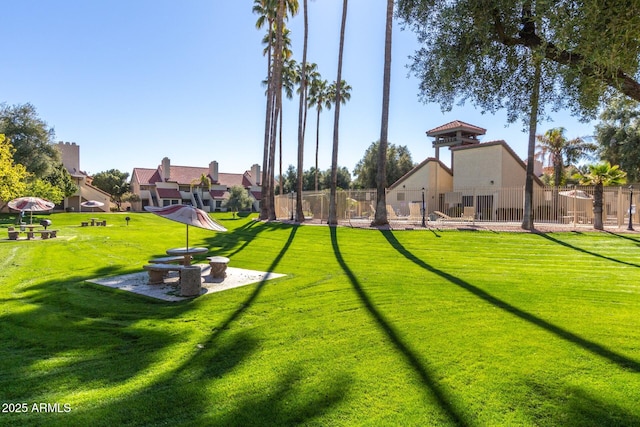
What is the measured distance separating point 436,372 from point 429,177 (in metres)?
32.6

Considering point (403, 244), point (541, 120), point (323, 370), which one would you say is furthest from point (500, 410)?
point (403, 244)

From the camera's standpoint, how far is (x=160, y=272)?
9.60 m

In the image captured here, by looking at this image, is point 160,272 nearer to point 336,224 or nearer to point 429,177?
point 336,224

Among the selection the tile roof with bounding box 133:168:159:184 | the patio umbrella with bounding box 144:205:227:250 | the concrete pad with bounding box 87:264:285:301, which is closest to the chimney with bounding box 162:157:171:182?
the tile roof with bounding box 133:168:159:184

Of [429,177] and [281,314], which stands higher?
[429,177]

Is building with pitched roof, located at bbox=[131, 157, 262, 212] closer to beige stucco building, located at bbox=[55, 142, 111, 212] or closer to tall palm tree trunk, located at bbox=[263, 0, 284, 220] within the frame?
beige stucco building, located at bbox=[55, 142, 111, 212]

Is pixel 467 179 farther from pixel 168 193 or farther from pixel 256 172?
pixel 168 193

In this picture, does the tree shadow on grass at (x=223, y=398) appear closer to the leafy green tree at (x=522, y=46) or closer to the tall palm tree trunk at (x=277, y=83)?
the leafy green tree at (x=522, y=46)

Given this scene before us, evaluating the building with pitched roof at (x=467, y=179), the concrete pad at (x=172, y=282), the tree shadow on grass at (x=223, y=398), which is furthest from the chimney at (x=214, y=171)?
the tree shadow on grass at (x=223, y=398)

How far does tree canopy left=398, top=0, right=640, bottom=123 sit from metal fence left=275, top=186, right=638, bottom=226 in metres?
13.2

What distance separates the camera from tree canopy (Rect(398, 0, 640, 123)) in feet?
16.8

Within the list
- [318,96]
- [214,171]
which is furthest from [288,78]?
[214,171]

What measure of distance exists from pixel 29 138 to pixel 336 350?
50.1 m

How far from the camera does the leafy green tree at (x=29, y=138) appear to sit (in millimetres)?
41375
